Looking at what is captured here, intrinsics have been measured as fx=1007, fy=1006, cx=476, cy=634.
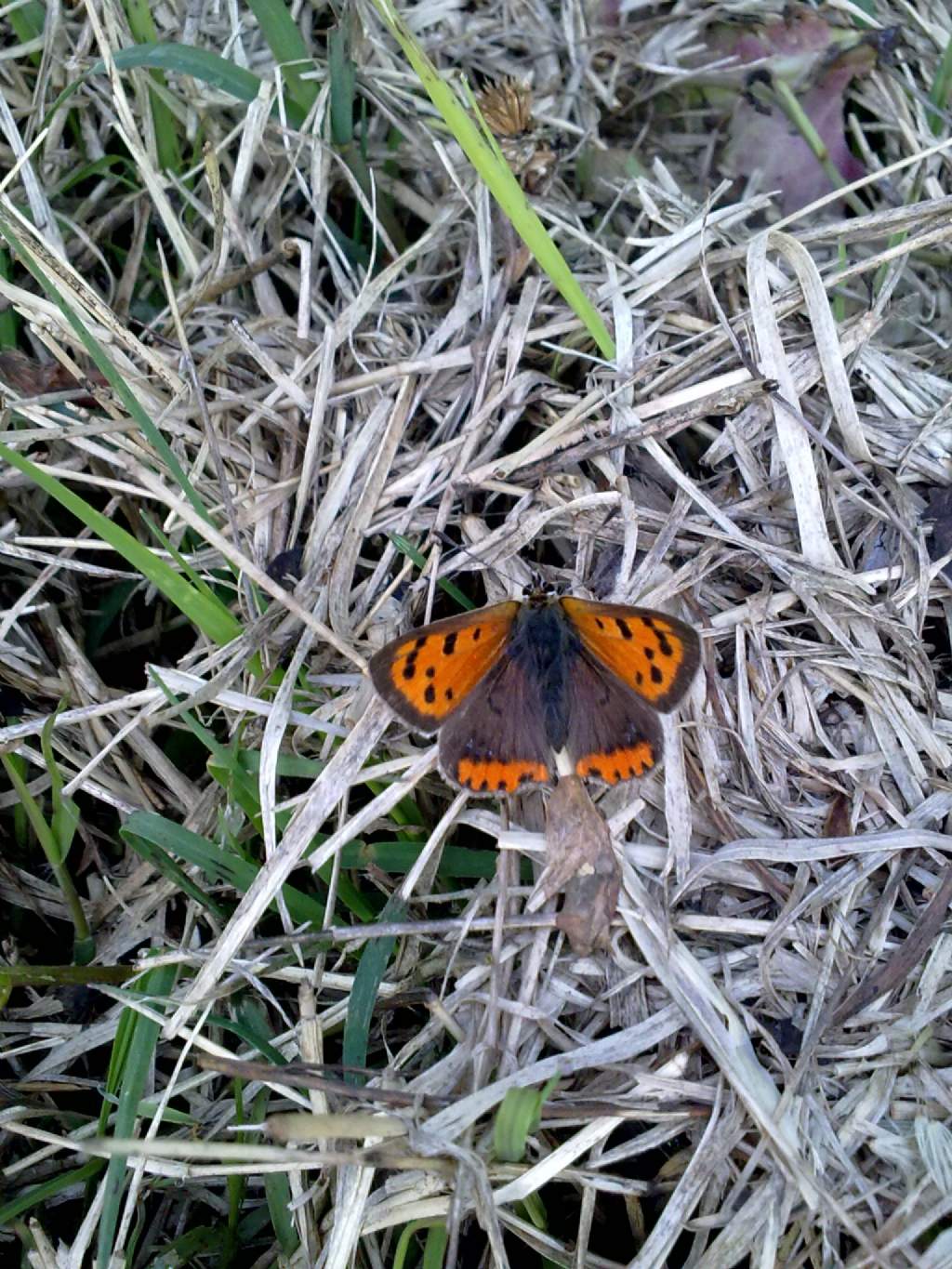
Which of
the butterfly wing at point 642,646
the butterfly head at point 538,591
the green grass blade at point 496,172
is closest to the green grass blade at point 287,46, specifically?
the green grass blade at point 496,172

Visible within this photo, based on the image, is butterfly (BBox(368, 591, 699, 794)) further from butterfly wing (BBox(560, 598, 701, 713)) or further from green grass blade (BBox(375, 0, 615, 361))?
green grass blade (BBox(375, 0, 615, 361))

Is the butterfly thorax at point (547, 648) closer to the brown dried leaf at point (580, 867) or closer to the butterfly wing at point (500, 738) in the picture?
the butterfly wing at point (500, 738)

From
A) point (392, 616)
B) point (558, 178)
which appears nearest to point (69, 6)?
point (558, 178)

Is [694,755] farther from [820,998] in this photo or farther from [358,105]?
[358,105]

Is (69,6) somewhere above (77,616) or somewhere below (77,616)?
above

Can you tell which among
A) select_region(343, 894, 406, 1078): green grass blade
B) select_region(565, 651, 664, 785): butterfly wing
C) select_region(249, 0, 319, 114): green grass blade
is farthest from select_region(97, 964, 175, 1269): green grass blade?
select_region(249, 0, 319, 114): green grass blade

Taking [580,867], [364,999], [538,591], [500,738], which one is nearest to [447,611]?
[538,591]
